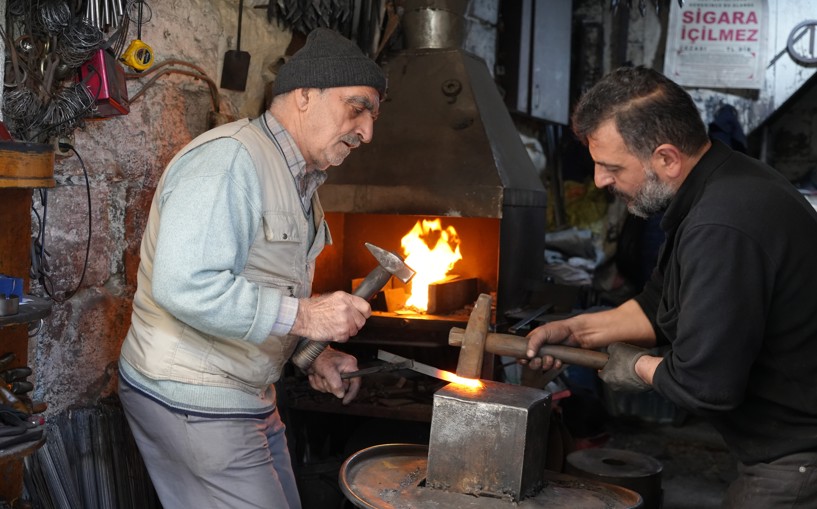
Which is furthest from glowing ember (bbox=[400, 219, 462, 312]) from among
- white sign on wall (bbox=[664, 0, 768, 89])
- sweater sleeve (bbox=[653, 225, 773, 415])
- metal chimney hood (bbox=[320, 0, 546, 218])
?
white sign on wall (bbox=[664, 0, 768, 89])

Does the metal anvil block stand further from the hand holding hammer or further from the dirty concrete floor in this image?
the dirty concrete floor

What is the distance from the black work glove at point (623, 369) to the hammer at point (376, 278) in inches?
25.0

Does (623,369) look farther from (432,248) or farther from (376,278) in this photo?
(432,248)

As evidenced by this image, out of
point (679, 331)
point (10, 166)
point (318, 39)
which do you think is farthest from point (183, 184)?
point (679, 331)

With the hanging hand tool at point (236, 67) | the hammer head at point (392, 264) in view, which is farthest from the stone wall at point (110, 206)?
the hammer head at point (392, 264)

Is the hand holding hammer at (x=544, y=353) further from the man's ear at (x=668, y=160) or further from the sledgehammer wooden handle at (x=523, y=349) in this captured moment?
the man's ear at (x=668, y=160)

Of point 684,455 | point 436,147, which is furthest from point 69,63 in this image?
point 684,455

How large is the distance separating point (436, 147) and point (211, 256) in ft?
Answer: 7.89

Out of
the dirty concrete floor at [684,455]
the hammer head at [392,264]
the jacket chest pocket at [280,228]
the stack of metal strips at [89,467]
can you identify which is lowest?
the dirty concrete floor at [684,455]

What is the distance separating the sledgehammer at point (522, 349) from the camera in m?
2.60

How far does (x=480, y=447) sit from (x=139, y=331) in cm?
101

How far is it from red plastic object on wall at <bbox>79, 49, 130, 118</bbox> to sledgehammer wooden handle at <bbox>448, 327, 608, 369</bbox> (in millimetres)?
1254

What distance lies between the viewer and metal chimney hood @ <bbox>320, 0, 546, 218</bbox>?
4.22 metres

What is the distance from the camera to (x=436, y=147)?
4.41 metres
